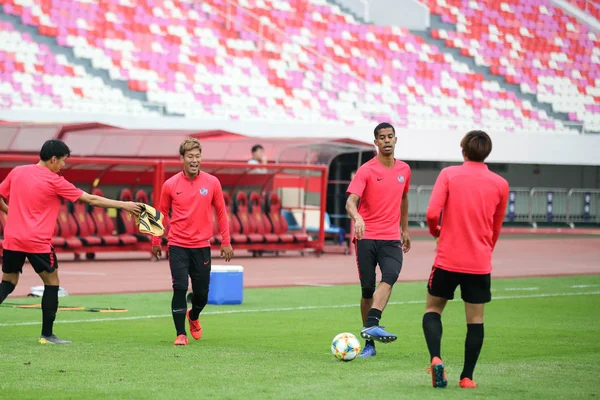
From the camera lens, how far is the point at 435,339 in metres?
8.09

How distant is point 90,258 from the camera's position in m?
24.0

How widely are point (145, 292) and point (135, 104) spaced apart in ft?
54.3

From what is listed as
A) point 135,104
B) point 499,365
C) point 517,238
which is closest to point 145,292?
point 499,365

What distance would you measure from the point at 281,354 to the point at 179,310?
131 centimetres

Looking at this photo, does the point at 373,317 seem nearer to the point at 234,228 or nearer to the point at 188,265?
the point at 188,265

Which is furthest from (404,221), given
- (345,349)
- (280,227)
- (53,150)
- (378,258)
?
(280,227)

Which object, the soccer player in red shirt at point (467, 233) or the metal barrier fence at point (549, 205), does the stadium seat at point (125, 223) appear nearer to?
the soccer player in red shirt at point (467, 233)

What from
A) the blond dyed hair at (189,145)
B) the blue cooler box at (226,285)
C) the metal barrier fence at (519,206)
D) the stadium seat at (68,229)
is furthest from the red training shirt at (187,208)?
the metal barrier fence at (519,206)

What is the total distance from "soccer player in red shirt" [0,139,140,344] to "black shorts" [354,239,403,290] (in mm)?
2073

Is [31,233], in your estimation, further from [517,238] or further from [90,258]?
[517,238]

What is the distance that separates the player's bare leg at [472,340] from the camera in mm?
8133

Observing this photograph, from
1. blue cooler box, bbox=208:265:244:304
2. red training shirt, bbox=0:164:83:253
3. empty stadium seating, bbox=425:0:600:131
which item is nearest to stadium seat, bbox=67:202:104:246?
blue cooler box, bbox=208:265:244:304

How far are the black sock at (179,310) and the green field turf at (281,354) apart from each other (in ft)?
0.65

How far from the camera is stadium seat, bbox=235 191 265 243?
25.1m
